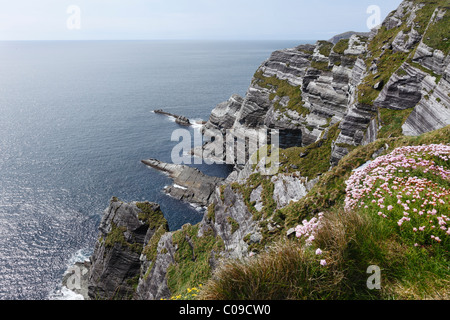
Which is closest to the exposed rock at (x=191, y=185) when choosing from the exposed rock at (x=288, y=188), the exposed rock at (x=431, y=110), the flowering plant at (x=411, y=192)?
the exposed rock at (x=288, y=188)

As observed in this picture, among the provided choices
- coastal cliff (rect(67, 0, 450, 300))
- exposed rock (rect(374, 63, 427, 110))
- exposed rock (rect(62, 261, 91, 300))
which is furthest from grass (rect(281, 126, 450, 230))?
exposed rock (rect(62, 261, 91, 300))

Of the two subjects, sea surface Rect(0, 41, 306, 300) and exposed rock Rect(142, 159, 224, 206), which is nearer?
sea surface Rect(0, 41, 306, 300)

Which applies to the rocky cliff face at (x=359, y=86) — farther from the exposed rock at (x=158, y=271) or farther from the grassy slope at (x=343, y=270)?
the grassy slope at (x=343, y=270)

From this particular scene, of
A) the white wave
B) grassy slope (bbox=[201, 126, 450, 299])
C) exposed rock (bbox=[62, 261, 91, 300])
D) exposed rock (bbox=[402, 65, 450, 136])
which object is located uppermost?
exposed rock (bbox=[402, 65, 450, 136])

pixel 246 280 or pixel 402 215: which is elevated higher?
pixel 402 215

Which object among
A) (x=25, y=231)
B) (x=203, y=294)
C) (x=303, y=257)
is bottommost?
(x=25, y=231)

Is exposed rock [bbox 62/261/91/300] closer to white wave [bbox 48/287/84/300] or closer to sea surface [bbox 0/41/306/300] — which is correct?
white wave [bbox 48/287/84/300]

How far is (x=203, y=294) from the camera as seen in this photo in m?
7.25

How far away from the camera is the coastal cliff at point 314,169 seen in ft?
52.6

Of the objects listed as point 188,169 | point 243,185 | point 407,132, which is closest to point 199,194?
point 188,169

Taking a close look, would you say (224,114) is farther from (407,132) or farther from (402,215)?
(402,215)

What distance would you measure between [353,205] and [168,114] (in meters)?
123

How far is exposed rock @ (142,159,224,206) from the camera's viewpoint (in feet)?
228

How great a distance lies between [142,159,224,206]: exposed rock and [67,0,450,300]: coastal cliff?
1.24 m
